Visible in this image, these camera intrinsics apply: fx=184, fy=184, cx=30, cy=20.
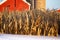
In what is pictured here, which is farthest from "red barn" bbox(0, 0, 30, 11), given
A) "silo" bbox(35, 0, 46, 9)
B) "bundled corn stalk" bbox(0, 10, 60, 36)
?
"bundled corn stalk" bbox(0, 10, 60, 36)

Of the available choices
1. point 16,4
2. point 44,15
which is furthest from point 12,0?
point 44,15

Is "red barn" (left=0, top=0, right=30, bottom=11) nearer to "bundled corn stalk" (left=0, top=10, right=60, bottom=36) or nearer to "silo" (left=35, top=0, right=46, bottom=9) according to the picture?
"silo" (left=35, top=0, right=46, bottom=9)

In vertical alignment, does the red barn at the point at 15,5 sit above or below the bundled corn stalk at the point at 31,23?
above

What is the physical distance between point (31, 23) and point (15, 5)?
1.34ft

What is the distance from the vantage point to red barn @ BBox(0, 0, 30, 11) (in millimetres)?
1854

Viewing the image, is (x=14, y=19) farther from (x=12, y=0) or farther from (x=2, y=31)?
(x=12, y=0)

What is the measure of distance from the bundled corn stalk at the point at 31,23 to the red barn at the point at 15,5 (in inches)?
9.5

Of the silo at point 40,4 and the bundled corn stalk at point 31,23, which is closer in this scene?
the bundled corn stalk at point 31,23

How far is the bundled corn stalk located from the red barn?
0.79 ft

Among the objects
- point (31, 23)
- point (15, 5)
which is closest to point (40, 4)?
point (15, 5)

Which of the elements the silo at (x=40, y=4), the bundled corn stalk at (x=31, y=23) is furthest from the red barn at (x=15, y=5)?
the bundled corn stalk at (x=31, y=23)

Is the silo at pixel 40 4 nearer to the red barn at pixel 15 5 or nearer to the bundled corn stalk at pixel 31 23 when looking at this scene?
the red barn at pixel 15 5

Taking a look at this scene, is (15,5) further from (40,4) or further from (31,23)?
(31,23)

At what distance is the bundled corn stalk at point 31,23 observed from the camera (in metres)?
1.52
